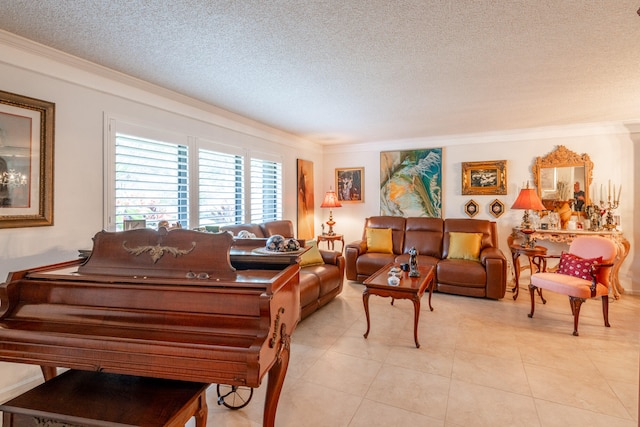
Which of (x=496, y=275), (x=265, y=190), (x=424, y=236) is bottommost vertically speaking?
(x=496, y=275)

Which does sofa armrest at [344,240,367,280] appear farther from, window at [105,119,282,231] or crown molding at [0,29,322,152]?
crown molding at [0,29,322,152]

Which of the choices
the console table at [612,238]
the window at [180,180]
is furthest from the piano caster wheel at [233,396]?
the console table at [612,238]

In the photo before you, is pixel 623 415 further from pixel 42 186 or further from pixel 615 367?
pixel 42 186

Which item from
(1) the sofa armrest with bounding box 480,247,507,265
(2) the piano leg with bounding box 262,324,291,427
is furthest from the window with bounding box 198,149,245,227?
(1) the sofa armrest with bounding box 480,247,507,265

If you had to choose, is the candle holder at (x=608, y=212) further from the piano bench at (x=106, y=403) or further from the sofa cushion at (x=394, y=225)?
the piano bench at (x=106, y=403)

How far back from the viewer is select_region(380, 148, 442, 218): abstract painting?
5508 mm

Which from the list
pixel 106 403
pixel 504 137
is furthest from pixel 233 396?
pixel 504 137

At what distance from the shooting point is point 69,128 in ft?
8.23

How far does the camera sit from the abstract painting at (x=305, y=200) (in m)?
5.63

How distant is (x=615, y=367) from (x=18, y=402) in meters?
3.78

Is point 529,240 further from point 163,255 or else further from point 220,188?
point 163,255

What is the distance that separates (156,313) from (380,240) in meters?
4.04

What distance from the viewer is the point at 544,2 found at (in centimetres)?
179

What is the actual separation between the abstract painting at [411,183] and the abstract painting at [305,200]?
1348 millimetres
